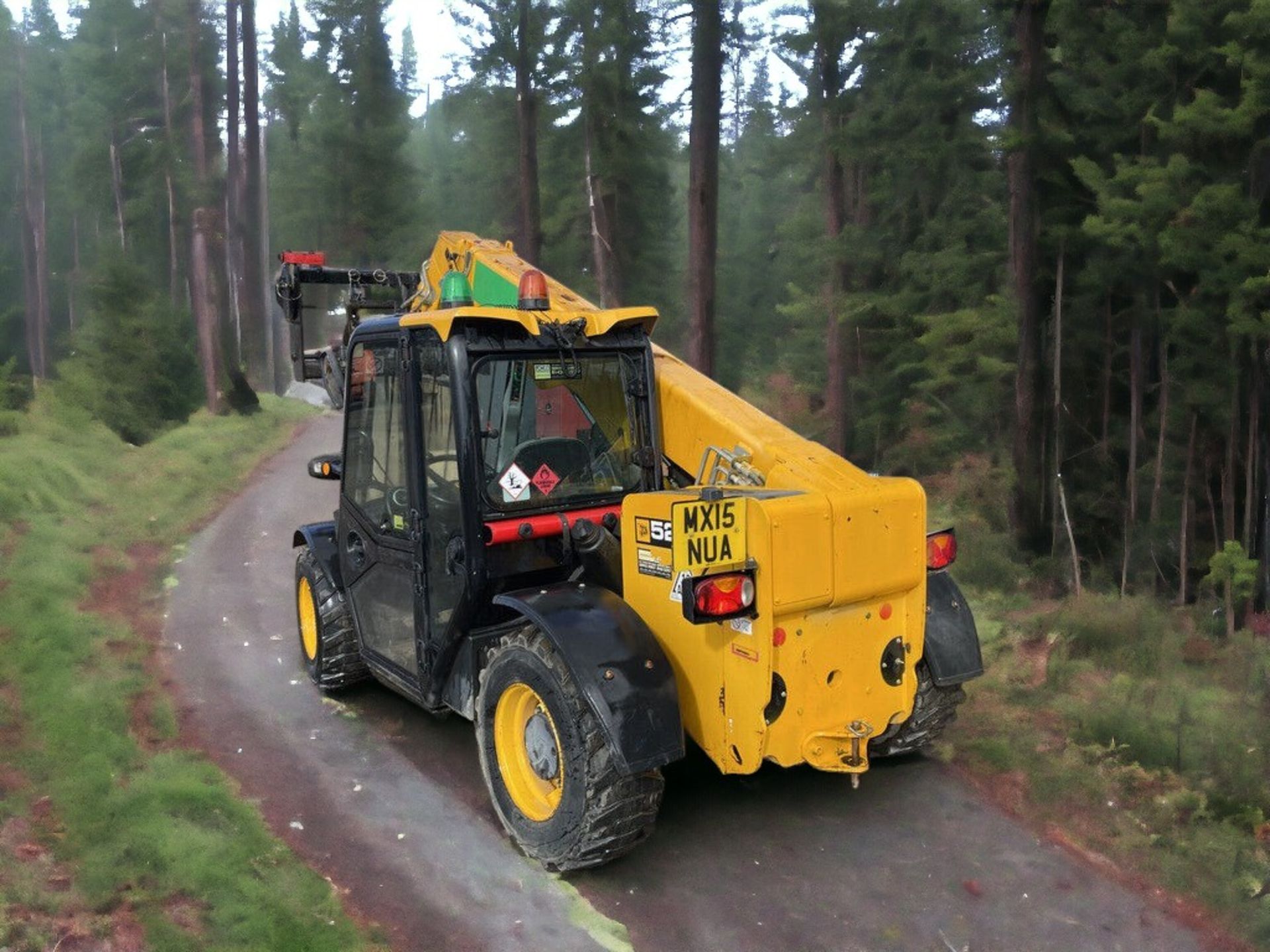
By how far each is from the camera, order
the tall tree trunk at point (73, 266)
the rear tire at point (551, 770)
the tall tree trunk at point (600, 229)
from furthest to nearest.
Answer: the tall tree trunk at point (73, 266) < the tall tree trunk at point (600, 229) < the rear tire at point (551, 770)

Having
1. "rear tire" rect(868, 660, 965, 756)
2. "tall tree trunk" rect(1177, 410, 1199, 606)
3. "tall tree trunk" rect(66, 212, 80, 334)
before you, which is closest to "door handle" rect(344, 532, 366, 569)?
"rear tire" rect(868, 660, 965, 756)

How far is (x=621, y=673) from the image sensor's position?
442cm

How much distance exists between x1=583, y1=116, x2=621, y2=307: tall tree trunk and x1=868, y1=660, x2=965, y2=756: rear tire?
1880 centimetres

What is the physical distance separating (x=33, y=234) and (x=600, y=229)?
36.7 m

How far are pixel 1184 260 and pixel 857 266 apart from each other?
26.8 ft

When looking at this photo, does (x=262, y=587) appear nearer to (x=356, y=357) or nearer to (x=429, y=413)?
(x=356, y=357)

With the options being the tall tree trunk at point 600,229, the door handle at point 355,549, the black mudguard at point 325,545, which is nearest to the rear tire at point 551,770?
the door handle at point 355,549

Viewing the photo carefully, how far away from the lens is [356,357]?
6039 millimetres

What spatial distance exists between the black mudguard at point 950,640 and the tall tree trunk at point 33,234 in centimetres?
5082

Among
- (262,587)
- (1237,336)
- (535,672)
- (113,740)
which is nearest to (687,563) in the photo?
(535,672)

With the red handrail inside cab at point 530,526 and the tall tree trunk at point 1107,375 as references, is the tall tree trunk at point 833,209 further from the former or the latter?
the red handrail inside cab at point 530,526

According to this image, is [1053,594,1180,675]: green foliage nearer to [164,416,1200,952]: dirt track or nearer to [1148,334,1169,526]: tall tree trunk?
[164,416,1200,952]: dirt track

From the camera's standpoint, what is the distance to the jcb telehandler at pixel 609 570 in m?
4.36

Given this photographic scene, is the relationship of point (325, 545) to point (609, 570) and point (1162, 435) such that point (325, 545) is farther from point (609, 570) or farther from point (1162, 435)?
point (1162, 435)
